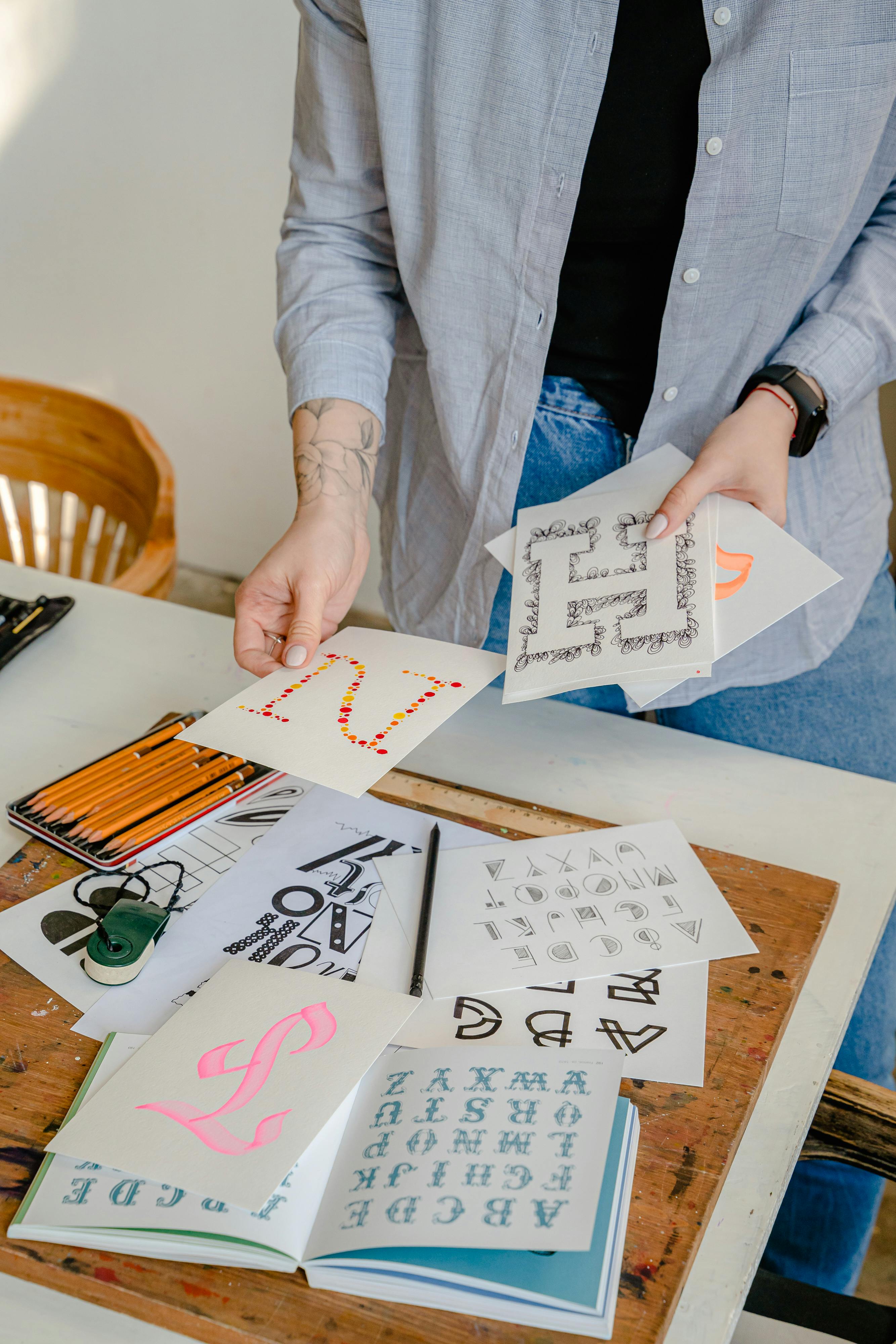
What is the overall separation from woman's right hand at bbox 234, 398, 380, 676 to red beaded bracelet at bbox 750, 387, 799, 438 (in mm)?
355

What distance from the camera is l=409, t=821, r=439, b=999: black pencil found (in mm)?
641

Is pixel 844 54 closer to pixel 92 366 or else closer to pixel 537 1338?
pixel 537 1338

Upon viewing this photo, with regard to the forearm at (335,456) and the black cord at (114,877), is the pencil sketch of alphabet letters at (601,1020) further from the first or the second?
the forearm at (335,456)

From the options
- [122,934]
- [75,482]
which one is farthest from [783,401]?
[75,482]

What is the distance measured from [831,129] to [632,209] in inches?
6.5

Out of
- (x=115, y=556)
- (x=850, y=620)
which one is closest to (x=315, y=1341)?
(x=850, y=620)

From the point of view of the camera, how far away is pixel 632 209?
33.9 inches

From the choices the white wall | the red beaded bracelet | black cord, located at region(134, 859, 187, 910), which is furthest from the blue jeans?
the white wall

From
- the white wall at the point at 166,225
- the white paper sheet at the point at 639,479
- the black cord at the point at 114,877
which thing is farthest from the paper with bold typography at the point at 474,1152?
the white wall at the point at 166,225

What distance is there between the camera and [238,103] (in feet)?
7.14

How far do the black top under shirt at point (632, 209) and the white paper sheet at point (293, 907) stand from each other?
1.48ft

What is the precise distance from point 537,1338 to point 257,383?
233cm

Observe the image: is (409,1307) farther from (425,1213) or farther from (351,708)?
(351,708)

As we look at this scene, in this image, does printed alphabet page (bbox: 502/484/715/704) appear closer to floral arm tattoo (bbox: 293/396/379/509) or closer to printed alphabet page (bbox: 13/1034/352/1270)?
floral arm tattoo (bbox: 293/396/379/509)
